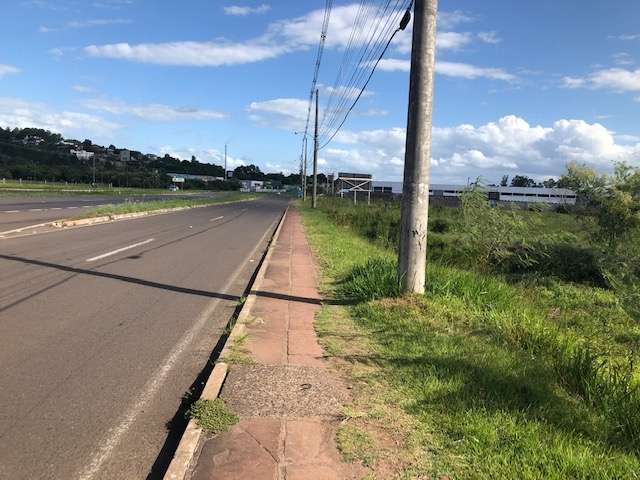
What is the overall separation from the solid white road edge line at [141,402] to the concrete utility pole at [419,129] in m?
3.32

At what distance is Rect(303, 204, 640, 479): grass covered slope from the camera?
3.78 metres

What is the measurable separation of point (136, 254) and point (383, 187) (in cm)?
11915

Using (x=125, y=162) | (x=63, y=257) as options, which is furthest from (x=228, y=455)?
(x=125, y=162)

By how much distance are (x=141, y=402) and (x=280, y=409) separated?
1274mm

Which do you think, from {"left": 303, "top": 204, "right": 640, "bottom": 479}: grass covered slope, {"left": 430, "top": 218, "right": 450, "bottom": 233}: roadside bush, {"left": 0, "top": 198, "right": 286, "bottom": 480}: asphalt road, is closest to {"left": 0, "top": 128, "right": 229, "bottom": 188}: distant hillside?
{"left": 430, "top": 218, "right": 450, "bottom": 233}: roadside bush

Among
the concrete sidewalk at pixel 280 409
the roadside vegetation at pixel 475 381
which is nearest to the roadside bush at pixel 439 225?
the roadside vegetation at pixel 475 381

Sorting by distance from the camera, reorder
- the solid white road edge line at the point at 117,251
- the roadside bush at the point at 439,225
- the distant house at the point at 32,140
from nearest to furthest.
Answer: the solid white road edge line at the point at 117,251 < the roadside bush at the point at 439,225 < the distant house at the point at 32,140

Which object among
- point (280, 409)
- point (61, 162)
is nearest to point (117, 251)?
point (280, 409)

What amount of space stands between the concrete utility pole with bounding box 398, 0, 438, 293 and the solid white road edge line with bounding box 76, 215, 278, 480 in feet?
10.9

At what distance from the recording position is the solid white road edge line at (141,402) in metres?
3.86

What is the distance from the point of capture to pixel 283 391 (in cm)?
506

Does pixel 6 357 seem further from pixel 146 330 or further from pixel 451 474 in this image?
pixel 451 474

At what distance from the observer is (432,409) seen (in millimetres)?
4637

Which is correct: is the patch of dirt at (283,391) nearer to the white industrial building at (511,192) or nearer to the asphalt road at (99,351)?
the asphalt road at (99,351)
